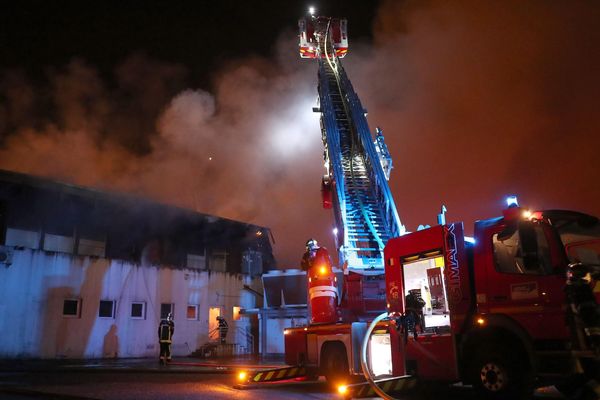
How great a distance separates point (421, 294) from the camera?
7.22m

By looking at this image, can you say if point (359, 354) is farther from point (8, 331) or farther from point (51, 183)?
point (51, 183)

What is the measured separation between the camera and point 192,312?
62.0 feet

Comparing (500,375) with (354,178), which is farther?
(354,178)

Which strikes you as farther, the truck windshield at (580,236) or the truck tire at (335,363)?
the truck tire at (335,363)

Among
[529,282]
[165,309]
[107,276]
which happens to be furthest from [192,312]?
[529,282]

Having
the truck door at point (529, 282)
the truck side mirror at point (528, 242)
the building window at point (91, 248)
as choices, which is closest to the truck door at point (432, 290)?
the truck door at point (529, 282)

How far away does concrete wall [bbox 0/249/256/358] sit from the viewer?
49.3 ft

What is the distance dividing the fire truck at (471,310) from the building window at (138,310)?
10.2 metres

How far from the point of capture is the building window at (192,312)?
18716mm

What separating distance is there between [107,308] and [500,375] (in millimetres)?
14650

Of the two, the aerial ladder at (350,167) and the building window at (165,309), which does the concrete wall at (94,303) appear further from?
the aerial ladder at (350,167)

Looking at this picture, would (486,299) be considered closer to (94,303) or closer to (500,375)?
(500,375)

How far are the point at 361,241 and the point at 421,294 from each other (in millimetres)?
7373

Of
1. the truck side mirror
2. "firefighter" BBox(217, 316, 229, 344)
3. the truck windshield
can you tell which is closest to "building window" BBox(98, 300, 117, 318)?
"firefighter" BBox(217, 316, 229, 344)
